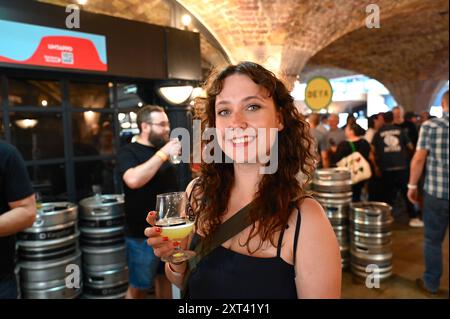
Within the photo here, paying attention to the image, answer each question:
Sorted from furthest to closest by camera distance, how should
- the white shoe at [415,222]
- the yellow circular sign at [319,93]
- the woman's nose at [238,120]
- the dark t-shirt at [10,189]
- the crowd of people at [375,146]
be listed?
the white shoe at [415,222]
the dark t-shirt at [10,189]
the yellow circular sign at [319,93]
the crowd of people at [375,146]
the woman's nose at [238,120]

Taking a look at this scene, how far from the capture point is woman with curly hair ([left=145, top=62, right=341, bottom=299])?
61 cm

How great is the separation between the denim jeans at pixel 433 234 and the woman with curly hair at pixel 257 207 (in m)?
1.97

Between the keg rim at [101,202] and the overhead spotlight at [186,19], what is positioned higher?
the overhead spotlight at [186,19]

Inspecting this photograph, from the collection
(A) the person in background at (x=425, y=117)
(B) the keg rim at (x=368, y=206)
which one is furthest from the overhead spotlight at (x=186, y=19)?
(B) the keg rim at (x=368, y=206)

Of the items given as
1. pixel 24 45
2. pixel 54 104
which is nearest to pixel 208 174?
pixel 24 45

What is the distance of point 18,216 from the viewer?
3.97 ft

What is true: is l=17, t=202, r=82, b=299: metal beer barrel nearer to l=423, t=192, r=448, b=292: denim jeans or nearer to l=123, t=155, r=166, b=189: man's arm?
l=123, t=155, r=166, b=189: man's arm

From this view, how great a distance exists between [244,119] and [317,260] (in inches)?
11.5

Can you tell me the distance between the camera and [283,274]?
0.65 metres

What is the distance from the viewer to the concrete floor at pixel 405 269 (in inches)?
87.0

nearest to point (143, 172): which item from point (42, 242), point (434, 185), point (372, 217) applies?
point (42, 242)

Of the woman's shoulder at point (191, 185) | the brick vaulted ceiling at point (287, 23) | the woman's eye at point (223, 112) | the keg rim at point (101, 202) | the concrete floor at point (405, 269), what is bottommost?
the concrete floor at point (405, 269)

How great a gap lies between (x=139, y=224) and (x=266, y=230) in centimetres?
32

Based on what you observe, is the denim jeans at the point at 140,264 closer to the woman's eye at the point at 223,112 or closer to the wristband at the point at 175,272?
the wristband at the point at 175,272
